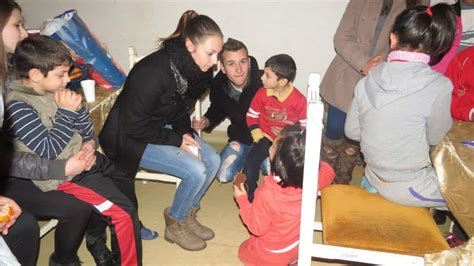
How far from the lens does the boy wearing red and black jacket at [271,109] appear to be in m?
2.47

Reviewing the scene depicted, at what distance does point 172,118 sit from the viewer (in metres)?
2.29

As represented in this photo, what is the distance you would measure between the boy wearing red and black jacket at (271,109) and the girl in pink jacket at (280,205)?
0.56 m

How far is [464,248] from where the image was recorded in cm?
148

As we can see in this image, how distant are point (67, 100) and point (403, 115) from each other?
1.42 meters

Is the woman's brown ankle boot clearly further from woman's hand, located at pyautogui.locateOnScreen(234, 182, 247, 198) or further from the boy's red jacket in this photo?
the boy's red jacket

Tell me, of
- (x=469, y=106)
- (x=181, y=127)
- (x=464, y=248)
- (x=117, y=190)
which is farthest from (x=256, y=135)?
(x=464, y=248)

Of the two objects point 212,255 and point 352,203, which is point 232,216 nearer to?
point 212,255

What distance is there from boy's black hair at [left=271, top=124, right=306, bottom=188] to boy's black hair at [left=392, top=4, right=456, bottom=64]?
0.56 metres

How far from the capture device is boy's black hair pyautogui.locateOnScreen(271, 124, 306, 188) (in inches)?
68.9

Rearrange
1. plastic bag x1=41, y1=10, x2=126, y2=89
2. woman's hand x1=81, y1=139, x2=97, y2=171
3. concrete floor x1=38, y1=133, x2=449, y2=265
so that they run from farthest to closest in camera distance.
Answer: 1. plastic bag x1=41, y1=10, x2=126, y2=89
2. concrete floor x1=38, y1=133, x2=449, y2=265
3. woman's hand x1=81, y1=139, x2=97, y2=171

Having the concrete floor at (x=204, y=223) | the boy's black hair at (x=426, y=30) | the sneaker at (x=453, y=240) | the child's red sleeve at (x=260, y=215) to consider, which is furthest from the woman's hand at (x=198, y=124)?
the sneaker at (x=453, y=240)

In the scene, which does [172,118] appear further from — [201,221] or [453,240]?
[453,240]

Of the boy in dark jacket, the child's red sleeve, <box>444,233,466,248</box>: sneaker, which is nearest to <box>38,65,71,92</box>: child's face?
the boy in dark jacket

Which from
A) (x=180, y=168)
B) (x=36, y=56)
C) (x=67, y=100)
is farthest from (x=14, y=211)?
(x=180, y=168)
